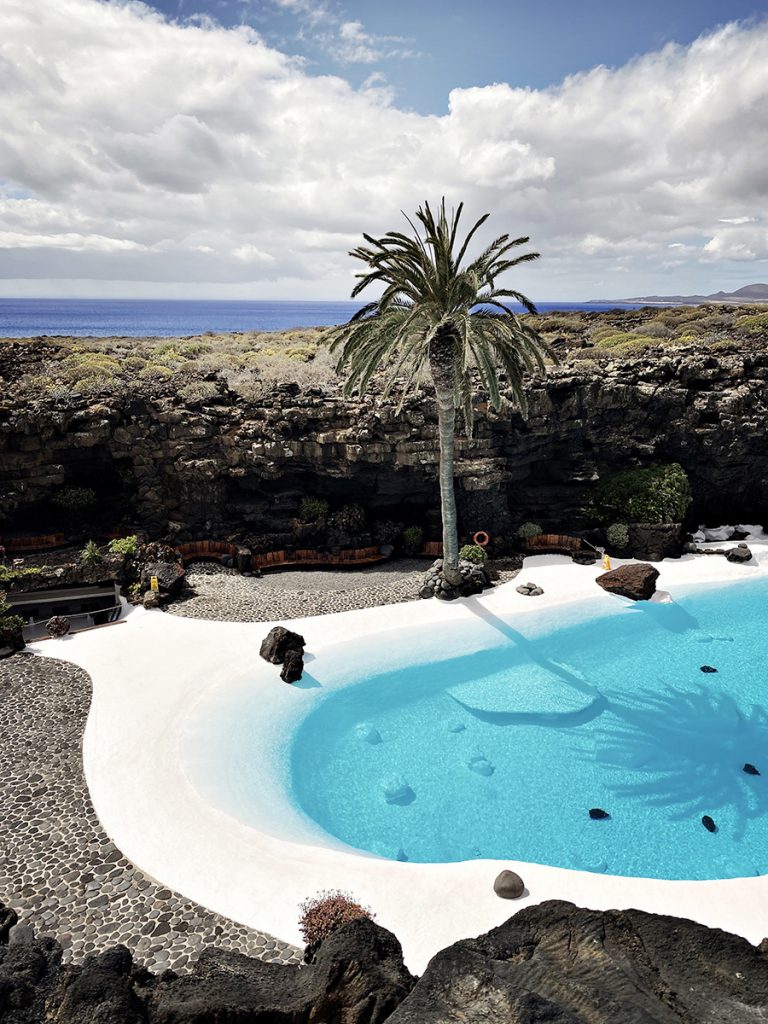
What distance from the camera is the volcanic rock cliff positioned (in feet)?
82.1

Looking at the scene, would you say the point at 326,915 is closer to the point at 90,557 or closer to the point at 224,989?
the point at 224,989

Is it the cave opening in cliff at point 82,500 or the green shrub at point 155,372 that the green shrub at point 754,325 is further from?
the cave opening in cliff at point 82,500

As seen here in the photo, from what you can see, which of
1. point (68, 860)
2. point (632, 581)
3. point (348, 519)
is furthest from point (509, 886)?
point (348, 519)

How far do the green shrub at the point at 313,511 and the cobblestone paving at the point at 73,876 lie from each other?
13251 millimetres

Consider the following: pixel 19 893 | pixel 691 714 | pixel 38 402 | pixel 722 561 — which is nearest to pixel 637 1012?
pixel 19 893

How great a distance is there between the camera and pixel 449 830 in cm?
1162

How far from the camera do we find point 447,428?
20.3 meters

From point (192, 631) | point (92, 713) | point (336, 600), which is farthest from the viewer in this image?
point (336, 600)

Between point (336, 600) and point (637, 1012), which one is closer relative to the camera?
point (637, 1012)

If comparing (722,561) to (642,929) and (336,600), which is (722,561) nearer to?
(336,600)

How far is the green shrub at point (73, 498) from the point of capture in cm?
2548

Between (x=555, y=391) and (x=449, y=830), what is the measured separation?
66.9 ft

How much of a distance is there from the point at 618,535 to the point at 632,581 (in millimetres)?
3848

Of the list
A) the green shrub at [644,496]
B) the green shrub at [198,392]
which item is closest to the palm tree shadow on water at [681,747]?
the green shrub at [644,496]
